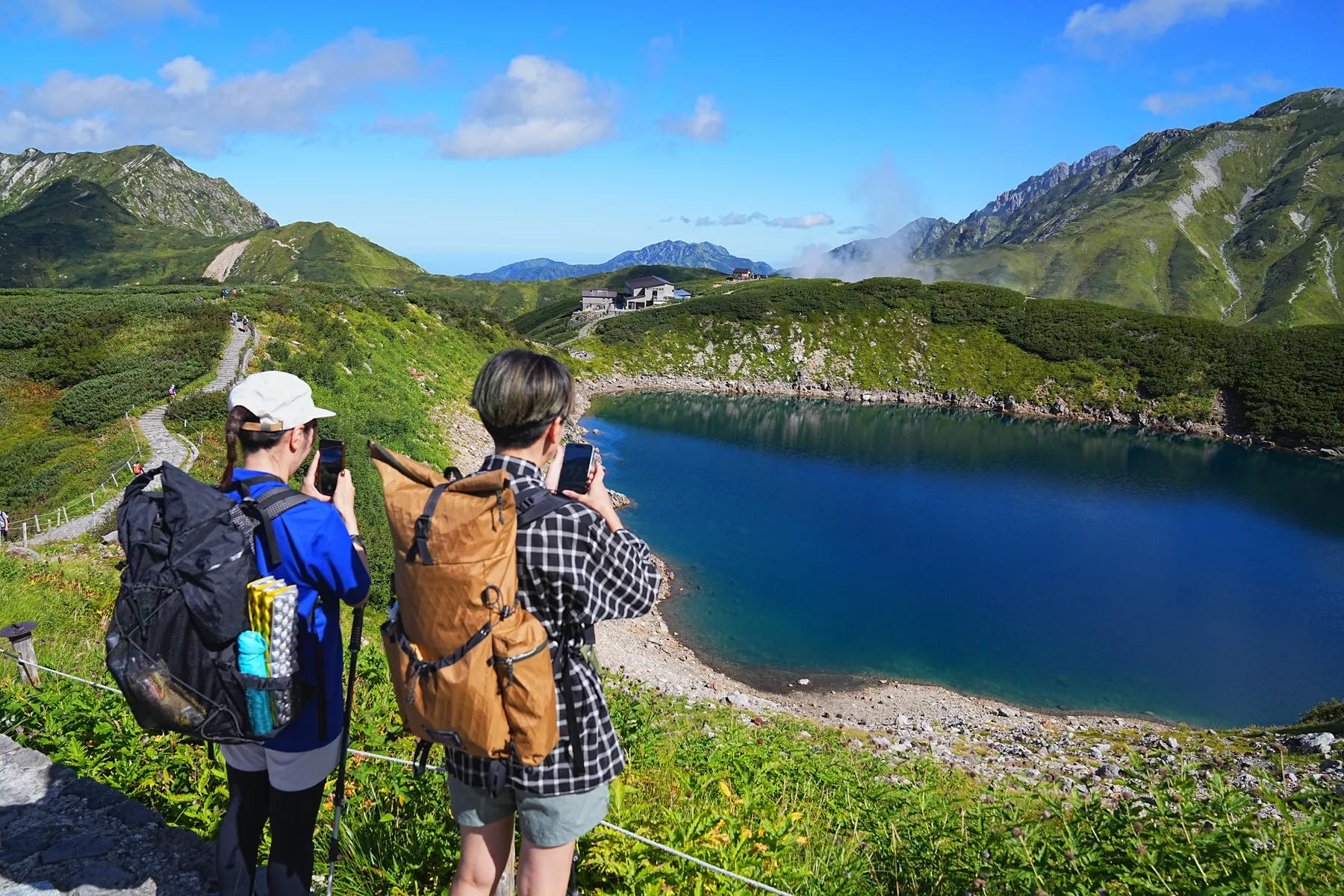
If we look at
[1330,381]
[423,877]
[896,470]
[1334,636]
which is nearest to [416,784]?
Answer: [423,877]

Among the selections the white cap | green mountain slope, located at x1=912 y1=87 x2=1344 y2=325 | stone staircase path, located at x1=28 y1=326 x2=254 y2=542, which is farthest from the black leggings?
green mountain slope, located at x1=912 y1=87 x2=1344 y2=325

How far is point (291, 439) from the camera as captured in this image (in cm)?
313

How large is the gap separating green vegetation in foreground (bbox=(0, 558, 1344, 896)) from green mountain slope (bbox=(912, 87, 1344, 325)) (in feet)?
531

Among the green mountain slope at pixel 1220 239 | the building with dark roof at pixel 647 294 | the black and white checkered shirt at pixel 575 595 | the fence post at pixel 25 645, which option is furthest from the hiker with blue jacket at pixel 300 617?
the green mountain slope at pixel 1220 239

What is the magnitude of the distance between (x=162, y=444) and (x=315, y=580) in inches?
817

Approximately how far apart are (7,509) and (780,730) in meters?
20.4

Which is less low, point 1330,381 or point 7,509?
point 1330,381

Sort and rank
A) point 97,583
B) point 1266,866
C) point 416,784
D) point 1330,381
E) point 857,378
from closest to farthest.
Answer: point 1266,866 → point 416,784 → point 97,583 → point 1330,381 → point 857,378

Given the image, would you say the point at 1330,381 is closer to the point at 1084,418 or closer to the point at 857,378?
the point at 1084,418

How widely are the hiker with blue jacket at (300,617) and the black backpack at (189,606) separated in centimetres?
11

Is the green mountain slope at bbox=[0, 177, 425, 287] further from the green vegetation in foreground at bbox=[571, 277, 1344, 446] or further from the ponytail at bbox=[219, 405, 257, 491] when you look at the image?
the ponytail at bbox=[219, 405, 257, 491]

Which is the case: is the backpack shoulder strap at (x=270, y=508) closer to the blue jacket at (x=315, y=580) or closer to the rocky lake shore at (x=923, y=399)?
the blue jacket at (x=315, y=580)

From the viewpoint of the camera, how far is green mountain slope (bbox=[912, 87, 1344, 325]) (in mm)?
133000

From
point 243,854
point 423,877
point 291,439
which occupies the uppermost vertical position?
point 291,439
